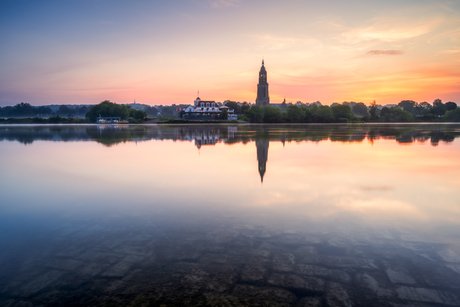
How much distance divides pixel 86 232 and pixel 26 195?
15.9 ft

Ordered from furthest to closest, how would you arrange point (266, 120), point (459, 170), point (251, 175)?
point (266, 120)
point (459, 170)
point (251, 175)

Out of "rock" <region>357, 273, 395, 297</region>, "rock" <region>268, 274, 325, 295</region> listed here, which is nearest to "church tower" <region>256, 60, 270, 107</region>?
"rock" <region>357, 273, 395, 297</region>

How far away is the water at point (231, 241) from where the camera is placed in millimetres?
4305

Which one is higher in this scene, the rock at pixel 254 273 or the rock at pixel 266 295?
the rock at pixel 254 273

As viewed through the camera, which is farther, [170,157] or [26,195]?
[170,157]

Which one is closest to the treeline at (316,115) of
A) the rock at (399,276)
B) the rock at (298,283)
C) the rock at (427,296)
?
the rock at (399,276)

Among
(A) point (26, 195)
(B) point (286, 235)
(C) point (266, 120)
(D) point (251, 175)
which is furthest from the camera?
(C) point (266, 120)

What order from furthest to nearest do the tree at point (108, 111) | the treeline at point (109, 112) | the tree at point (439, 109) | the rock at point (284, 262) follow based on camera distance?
1. the tree at point (439, 109)
2. the tree at point (108, 111)
3. the treeline at point (109, 112)
4. the rock at point (284, 262)

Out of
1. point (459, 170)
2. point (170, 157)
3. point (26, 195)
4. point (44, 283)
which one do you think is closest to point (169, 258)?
point (44, 283)

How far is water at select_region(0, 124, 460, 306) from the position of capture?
430cm

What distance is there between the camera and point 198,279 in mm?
4617

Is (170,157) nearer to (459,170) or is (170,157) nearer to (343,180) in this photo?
(343,180)

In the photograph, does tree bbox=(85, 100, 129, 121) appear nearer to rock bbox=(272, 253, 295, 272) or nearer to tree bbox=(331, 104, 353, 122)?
tree bbox=(331, 104, 353, 122)

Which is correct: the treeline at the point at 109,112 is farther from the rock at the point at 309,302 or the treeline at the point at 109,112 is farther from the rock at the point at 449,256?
the rock at the point at 309,302
